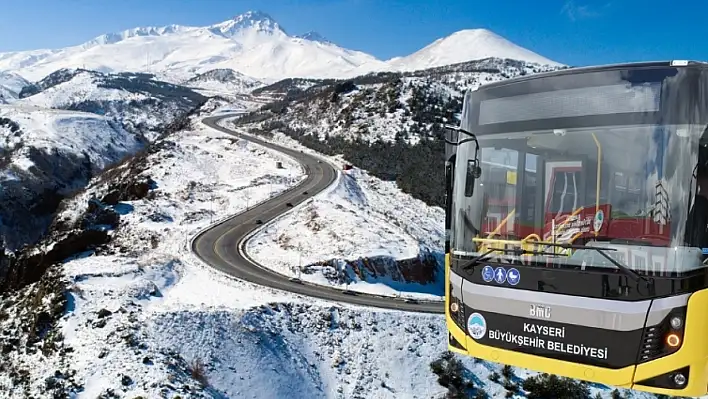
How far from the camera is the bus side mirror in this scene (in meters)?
9.10

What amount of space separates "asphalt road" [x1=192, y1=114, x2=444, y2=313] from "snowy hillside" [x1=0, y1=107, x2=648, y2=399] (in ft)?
5.02

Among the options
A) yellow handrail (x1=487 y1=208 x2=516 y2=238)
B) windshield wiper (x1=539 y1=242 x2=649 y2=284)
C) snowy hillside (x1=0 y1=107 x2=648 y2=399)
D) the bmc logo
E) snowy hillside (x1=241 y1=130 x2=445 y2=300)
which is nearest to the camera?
windshield wiper (x1=539 y1=242 x2=649 y2=284)

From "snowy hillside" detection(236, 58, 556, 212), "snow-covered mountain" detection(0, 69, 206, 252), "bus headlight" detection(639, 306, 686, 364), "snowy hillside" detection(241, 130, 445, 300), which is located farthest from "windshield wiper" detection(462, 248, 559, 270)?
"snow-covered mountain" detection(0, 69, 206, 252)

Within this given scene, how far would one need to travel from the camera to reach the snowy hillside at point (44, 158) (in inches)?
3091

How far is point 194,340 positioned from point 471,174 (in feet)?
65.6

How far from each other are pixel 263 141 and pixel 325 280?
193 ft

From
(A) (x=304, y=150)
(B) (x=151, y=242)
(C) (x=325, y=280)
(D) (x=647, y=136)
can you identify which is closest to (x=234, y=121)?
(A) (x=304, y=150)

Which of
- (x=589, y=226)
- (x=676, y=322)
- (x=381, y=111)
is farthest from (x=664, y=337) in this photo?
(x=381, y=111)

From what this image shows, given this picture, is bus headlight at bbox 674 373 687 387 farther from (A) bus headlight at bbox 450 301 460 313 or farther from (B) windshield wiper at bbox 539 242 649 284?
(A) bus headlight at bbox 450 301 460 313

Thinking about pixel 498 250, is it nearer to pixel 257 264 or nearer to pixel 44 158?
pixel 257 264

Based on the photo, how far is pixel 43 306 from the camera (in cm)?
2773

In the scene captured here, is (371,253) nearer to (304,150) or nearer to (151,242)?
(151,242)

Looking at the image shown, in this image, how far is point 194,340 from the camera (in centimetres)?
2523

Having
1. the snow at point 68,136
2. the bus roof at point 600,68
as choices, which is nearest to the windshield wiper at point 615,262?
the bus roof at point 600,68
